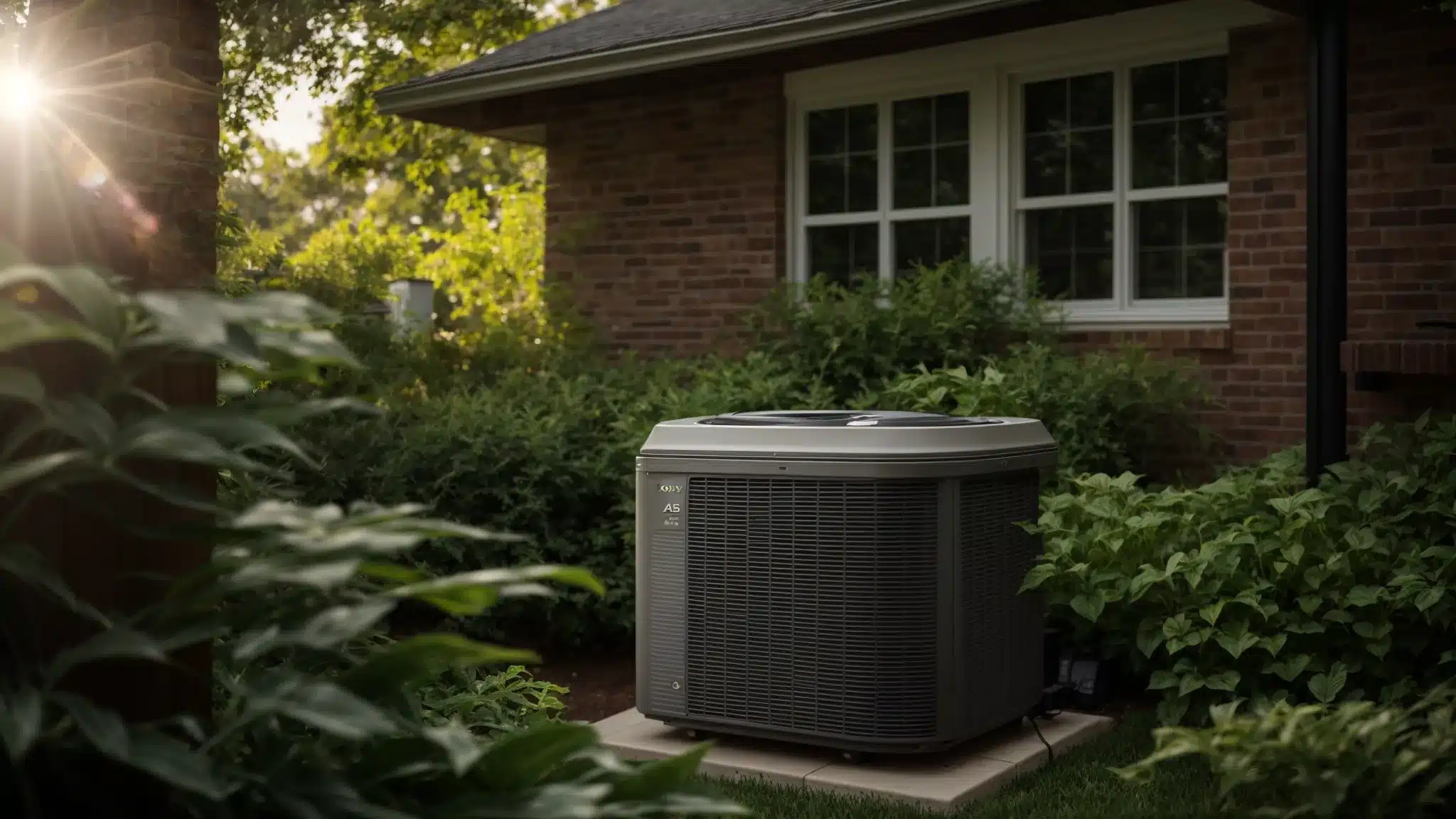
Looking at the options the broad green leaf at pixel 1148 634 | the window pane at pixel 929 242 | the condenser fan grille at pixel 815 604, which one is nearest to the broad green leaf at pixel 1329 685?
the broad green leaf at pixel 1148 634

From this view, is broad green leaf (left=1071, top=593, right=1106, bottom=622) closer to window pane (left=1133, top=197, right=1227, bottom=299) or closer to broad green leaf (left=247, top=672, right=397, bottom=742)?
window pane (left=1133, top=197, right=1227, bottom=299)

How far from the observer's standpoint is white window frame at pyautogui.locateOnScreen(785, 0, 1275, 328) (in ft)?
22.5

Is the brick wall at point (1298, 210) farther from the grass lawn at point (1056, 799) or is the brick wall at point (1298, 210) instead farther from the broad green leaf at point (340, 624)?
the broad green leaf at point (340, 624)

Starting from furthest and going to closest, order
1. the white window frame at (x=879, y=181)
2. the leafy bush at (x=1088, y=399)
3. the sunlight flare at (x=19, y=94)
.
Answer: the white window frame at (x=879, y=181) → the leafy bush at (x=1088, y=399) → the sunlight flare at (x=19, y=94)

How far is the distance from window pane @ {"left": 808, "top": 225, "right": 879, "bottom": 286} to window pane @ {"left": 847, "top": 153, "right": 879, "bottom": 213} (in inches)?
4.7

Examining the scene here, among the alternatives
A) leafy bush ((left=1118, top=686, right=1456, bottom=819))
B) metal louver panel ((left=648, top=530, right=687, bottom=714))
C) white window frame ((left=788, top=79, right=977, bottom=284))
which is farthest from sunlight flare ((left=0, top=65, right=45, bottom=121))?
white window frame ((left=788, top=79, right=977, bottom=284))

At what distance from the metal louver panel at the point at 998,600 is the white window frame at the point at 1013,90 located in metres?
2.78

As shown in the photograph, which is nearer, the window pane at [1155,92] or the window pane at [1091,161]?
the window pane at [1155,92]

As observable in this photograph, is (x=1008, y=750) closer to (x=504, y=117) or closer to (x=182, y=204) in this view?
(x=182, y=204)

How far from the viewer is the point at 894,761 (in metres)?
4.31

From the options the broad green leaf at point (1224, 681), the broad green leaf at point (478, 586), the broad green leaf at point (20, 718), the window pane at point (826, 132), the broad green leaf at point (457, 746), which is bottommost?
the broad green leaf at point (1224, 681)

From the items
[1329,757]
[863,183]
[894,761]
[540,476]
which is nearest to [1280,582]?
[894,761]

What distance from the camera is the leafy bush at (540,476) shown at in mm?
6406

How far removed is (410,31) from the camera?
1212 centimetres
